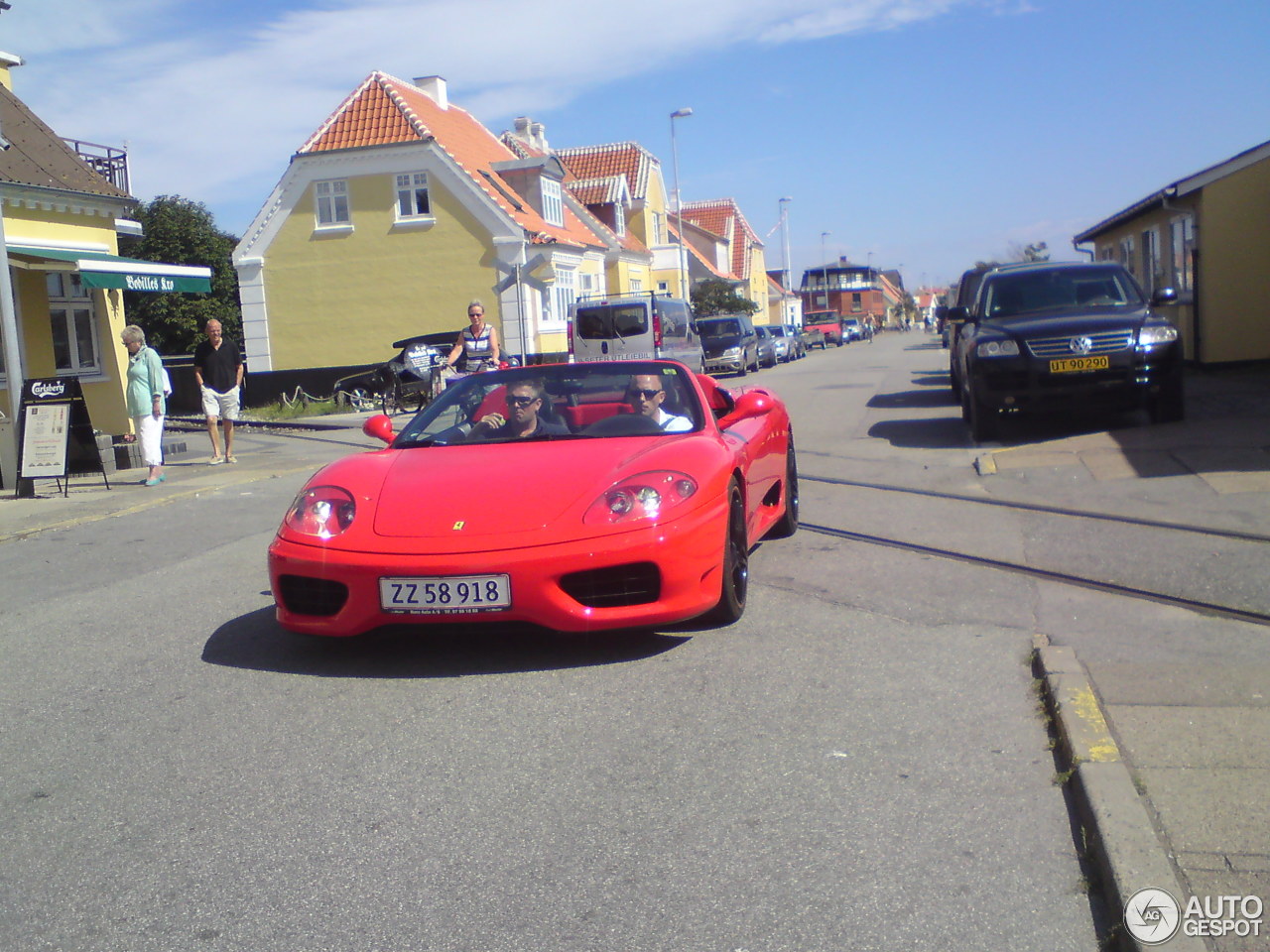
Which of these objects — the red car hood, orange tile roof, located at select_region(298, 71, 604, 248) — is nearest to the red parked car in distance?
orange tile roof, located at select_region(298, 71, 604, 248)

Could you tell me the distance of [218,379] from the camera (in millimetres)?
14742

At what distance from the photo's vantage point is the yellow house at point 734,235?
75.8 meters

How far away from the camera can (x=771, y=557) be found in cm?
731

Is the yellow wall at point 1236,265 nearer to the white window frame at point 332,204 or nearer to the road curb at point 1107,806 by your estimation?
the road curb at point 1107,806

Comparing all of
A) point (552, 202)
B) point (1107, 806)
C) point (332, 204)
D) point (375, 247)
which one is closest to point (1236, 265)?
point (1107, 806)

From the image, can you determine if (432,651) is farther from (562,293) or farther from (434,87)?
(434,87)

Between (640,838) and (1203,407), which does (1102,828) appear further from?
(1203,407)

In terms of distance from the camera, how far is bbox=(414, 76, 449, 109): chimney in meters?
40.6

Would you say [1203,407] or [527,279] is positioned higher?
[527,279]

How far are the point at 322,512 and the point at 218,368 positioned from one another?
10.3 m

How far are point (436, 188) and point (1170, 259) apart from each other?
19.4m

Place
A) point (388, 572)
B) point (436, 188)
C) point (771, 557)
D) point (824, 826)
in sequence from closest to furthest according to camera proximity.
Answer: point (824, 826) < point (388, 572) < point (771, 557) < point (436, 188)

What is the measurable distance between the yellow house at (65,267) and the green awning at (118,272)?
0.6 inches

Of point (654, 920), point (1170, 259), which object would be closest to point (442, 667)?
point (654, 920)
